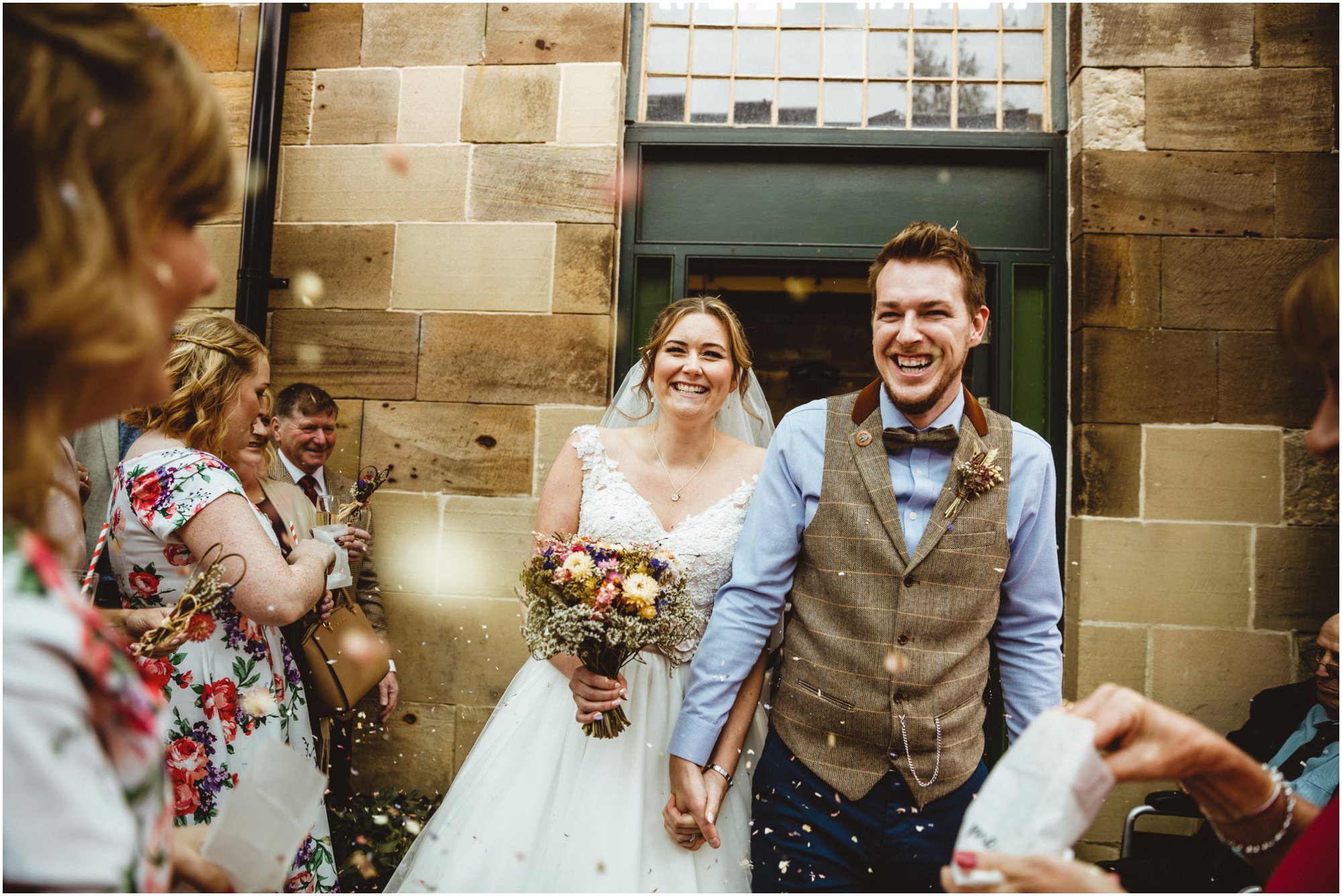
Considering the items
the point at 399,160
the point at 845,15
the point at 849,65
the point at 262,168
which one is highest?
the point at 845,15

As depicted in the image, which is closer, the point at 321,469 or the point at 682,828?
the point at 682,828

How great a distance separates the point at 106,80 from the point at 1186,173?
157 inches

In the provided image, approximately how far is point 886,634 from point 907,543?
0.81 ft

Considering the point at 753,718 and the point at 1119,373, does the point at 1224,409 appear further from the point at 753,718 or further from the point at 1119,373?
the point at 753,718

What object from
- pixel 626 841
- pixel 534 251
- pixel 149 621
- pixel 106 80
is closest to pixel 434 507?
pixel 534 251

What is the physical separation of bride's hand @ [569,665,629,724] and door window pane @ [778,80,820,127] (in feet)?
9.38

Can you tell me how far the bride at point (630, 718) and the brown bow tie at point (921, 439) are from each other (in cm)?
64

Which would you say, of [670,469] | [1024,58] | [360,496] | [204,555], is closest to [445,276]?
[360,496]

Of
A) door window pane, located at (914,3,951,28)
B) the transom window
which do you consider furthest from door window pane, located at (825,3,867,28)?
door window pane, located at (914,3,951,28)

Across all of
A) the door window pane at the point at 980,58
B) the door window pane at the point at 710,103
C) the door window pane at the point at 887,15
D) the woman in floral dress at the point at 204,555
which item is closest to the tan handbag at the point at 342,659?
the woman in floral dress at the point at 204,555

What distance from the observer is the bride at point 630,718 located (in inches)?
91.5

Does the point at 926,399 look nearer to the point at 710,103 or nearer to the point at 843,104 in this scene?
the point at 843,104

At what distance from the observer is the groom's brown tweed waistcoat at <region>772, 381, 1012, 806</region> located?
6.73 ft

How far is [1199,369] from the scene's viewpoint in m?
3.48
